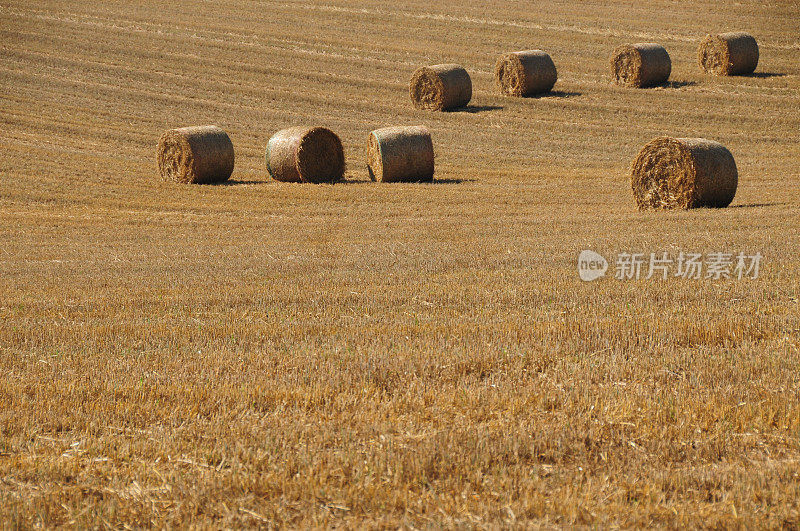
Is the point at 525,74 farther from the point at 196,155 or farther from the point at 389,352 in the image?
the point at 389,352

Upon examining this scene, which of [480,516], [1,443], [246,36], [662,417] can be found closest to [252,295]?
[1,443]

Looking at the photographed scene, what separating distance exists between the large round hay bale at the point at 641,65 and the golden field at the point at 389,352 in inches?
368

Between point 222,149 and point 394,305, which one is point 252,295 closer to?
point 394,305

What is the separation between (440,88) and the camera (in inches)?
1384

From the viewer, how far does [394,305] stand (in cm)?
960

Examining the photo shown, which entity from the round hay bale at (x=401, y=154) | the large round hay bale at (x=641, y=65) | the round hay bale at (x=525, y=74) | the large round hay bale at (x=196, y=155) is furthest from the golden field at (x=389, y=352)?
the large round hay bale at (x=641, y=65)

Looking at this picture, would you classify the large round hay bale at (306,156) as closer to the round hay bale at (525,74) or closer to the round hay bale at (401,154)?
the round hay bale at (401,154)

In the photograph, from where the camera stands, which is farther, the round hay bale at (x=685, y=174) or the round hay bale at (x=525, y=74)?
the round hay bale at (x=525, y=74)

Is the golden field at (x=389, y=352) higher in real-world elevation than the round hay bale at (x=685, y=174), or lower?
lower

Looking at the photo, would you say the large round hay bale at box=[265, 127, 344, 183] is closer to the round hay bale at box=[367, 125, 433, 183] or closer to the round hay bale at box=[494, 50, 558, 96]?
the round hay bale at box=[367, 125, 433, 183]

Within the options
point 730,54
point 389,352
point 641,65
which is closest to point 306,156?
point 641,65

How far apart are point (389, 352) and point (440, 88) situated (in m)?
29.0

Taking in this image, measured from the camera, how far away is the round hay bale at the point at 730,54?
36.8 meters

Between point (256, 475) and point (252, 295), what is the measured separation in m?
5.94
